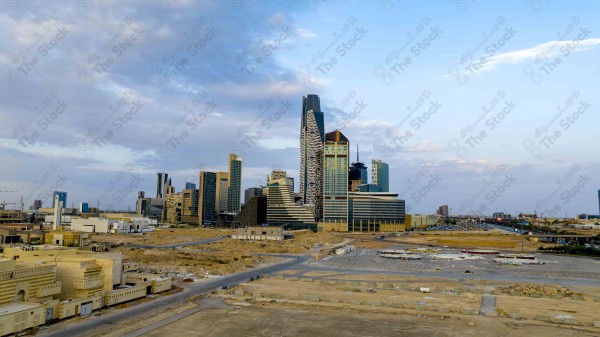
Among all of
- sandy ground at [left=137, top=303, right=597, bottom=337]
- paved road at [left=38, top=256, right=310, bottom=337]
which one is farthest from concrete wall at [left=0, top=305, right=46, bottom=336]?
sandy ground at [left=137, top=303, right=597, bottom=337]

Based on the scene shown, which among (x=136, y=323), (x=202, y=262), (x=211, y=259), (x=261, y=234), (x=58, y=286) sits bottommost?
(x=211, y=259)

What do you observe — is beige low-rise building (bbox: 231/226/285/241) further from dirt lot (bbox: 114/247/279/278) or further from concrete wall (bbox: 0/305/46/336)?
concrete wall (bbox: 0/305/46/336)

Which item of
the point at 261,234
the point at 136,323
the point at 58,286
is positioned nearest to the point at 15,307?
the point at 58,286

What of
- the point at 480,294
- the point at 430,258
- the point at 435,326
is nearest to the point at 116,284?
the point at 435,326

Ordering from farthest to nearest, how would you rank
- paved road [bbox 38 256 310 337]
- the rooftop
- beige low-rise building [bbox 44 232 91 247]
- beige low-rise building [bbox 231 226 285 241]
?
1. beige low-rise building [bbox 231 226 285 241]
2. beige low-rise building [bbox 44 232 91 247]
3. paved road [bbox 38 256 310 337]
4. the rooftop

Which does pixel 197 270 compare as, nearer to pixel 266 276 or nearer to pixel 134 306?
pixel 266 276

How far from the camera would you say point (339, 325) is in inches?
1684

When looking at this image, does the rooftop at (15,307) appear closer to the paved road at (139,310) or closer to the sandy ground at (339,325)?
the paved road at (139,310)

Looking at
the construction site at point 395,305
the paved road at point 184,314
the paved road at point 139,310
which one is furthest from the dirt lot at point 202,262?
the paved road at point 184,314

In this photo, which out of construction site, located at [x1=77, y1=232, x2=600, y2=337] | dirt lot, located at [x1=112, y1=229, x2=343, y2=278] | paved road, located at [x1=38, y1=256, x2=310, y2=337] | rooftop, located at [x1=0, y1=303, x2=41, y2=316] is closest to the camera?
rooftop, located at [x1=0, y1=303, x2=41, y2=316]

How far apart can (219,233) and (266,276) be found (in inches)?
4991

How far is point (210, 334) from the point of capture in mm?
39250

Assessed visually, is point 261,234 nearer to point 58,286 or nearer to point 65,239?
point 65,239

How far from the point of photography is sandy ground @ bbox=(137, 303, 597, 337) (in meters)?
39.8
